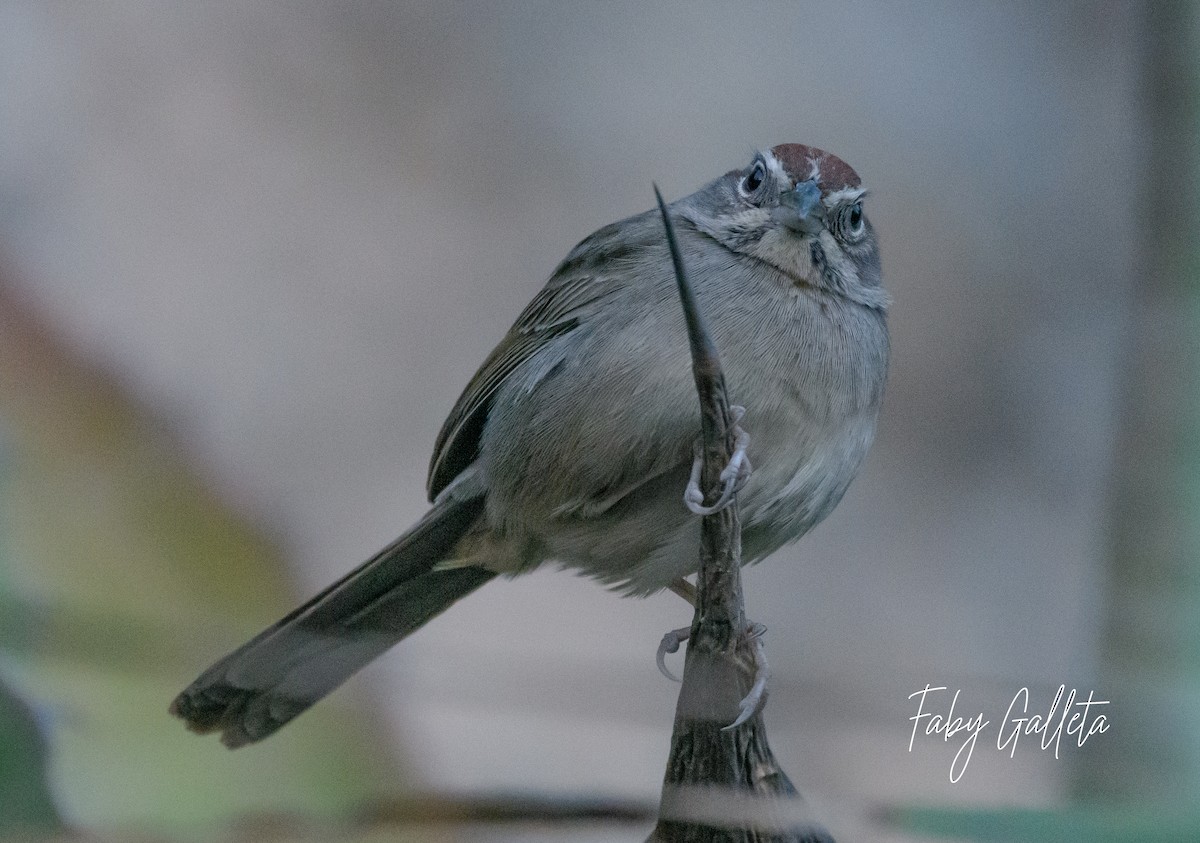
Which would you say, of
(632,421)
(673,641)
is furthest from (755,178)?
(673,641)

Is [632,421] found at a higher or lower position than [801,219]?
lower

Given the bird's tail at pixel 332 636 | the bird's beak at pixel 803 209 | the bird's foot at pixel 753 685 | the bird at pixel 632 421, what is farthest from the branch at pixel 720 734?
the bird's tail at pixel 332 636

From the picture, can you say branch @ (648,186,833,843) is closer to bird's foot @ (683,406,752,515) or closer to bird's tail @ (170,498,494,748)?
bird's foot @ (683,406,752,515)

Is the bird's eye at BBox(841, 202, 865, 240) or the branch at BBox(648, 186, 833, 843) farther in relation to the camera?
→ the bird's eye at BBox(841, 202, 865, 240)

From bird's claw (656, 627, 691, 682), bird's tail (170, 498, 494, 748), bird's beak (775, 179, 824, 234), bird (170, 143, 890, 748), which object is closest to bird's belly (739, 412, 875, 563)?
bird (170, 143, 890, 748)

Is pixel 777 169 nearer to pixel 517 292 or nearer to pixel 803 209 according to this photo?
pixel 803 209

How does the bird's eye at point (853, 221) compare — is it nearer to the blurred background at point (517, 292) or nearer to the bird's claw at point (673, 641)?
the blurred background at point (517, 292)

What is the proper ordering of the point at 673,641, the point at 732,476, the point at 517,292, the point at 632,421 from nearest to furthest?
the point at 732,476
the point at 632,421
the point at 673,641
the point at 517,292

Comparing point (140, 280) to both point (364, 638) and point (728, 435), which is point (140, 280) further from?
point (728, 435)

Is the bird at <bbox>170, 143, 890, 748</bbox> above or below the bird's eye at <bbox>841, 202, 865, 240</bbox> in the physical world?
below
